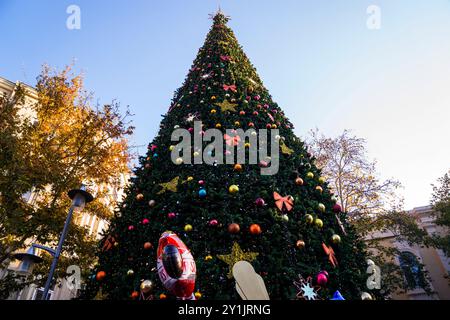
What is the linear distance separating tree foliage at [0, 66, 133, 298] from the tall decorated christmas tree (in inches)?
182

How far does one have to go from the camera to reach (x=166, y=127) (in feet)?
18.7

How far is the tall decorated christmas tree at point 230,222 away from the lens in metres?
3.17

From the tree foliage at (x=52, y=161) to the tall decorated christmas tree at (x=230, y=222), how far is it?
4626 mm

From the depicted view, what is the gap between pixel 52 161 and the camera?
830cm

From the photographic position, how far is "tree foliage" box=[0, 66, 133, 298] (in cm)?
734

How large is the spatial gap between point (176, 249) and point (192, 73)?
5.67 metres

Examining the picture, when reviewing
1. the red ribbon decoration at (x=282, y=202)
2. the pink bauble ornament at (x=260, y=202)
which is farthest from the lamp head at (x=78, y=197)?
the red ribbon decoration at (x=282, y=202)

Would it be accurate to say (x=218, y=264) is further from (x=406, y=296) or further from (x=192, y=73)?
(x=406, y=296)

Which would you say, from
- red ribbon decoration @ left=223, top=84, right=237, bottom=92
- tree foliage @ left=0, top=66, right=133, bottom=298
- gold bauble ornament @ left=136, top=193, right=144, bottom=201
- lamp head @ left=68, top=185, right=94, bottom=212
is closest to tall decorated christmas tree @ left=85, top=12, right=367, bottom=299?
gold bauble ornament @ left=136, top=193, right=144, bottom=201

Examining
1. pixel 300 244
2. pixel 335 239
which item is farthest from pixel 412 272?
pixel 300 244

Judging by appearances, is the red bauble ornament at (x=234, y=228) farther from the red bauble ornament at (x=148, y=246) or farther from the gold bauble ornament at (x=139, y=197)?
the gold bauble ornament at (x=139, y=197)

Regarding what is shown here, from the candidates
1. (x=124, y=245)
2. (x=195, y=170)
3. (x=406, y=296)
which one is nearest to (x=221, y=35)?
(x=195, y=170)

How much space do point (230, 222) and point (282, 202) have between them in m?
0.84

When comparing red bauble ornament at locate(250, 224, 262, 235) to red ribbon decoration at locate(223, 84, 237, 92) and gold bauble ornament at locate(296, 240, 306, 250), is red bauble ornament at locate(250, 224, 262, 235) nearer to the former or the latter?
gold bauble ornament at locate(296, 240, 306, 250)
